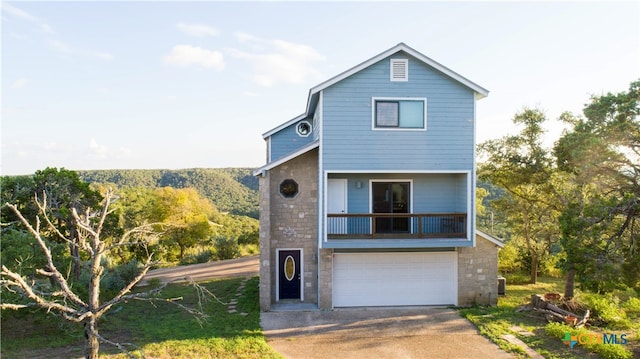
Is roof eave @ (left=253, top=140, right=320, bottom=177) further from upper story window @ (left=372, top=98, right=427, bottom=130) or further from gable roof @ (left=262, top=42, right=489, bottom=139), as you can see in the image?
upper story window @ (left=372, top=98, right=427, bottom=130)

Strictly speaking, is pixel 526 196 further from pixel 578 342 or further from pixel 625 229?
pixel 578 342

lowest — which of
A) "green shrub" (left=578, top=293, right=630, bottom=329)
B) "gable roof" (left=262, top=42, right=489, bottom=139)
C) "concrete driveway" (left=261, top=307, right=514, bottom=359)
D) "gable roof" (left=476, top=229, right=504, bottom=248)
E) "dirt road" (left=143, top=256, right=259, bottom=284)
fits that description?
"dirt road" (left=143, top=256, right=259, bottom=284)

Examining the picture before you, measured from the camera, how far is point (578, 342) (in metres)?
10.5

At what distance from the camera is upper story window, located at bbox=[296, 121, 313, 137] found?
703 inches

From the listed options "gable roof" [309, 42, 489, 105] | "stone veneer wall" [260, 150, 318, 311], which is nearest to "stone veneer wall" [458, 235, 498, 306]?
"stone veneer wall" [260, 150, 318, 311]

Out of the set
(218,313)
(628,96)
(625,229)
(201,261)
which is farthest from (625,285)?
(201,261)

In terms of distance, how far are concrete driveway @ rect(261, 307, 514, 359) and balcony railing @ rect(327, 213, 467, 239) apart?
101 inches

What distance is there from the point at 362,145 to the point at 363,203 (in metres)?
2.37

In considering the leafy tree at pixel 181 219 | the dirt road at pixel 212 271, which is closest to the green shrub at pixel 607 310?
the dirt road at pixel 212 271

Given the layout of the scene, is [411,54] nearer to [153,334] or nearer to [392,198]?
[392,198]

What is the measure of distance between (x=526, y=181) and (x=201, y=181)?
184 ft

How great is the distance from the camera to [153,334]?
11266mm

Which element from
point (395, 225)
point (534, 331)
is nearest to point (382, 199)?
point (395, 225)

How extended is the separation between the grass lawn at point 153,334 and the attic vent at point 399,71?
9.17m
